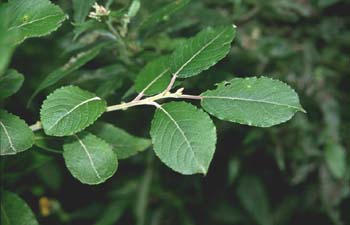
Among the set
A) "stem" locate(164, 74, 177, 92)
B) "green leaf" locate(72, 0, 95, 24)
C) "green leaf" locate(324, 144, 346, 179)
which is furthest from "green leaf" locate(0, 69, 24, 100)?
"green leaf" locate(324, 144, 346, 179)

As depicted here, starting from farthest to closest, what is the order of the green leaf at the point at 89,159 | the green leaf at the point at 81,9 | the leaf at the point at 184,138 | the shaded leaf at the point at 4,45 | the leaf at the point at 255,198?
the leaf at the point at 255,198 < the green leaf at the point at 81,9 < the green leaf at the point at 89,159 < the leaf at the point at 184,138 < the shaded leaf at the point at 4,45

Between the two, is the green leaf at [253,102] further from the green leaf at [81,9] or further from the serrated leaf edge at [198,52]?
the green leaf at [81,9]

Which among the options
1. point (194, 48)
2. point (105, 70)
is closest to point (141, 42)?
point (105, 70)

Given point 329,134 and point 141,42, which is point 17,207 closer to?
point 141,42

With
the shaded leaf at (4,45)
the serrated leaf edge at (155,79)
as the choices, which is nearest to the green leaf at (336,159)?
the serrated leaf edge at (155,79)

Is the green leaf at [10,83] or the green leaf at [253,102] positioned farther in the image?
the green leaf at [10,83]

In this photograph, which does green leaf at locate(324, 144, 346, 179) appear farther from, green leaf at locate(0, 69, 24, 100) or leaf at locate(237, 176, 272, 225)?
green leaf at locate(0, 69, 24, 100)
